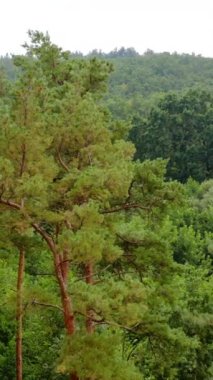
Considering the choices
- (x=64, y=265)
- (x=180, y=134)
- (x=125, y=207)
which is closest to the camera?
(x=64, y=265)

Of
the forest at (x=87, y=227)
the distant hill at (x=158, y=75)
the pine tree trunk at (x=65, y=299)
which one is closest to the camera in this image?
the forest at (x=87, y=227)

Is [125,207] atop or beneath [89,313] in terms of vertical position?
atop

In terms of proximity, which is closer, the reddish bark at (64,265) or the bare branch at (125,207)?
the reddish bark at (64,265)

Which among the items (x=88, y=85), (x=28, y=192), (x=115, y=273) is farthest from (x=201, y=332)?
(x=28, y=192)

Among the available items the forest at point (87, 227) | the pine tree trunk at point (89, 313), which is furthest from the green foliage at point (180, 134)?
the pine tree trunk at point (89, 313)

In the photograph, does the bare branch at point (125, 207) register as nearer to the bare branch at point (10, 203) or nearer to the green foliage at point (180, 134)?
the bare branch at point (10, 203)

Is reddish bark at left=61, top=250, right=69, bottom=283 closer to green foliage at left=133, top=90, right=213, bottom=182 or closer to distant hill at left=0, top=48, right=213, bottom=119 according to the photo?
green foliage at left=133, top=90, right=213, bottom=182

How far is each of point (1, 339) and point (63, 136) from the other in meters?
10.0

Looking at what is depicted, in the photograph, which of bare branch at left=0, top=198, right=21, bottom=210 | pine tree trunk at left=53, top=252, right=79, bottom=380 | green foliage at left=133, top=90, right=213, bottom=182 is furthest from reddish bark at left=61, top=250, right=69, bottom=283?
green foliage at left=133, top=90, right=213, bottom=182

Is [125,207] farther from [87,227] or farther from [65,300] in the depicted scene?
[65,300]

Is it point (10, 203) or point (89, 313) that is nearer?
point (10, 203)

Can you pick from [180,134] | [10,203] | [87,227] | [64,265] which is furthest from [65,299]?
[180,134]

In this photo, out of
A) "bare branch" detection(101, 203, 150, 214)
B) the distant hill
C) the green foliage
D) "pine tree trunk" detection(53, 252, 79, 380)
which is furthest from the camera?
the distant hill

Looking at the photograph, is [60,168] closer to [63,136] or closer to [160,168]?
[63,136]
